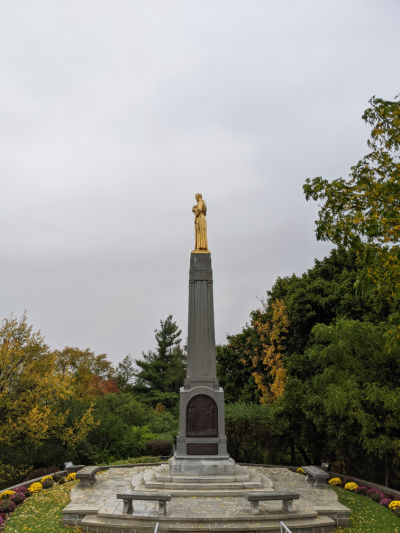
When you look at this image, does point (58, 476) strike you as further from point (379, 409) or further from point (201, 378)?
point (379, 409)

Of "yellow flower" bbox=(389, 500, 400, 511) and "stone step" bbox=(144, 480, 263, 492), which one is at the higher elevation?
"stone step" bbox=(144, 480, 263, 492)

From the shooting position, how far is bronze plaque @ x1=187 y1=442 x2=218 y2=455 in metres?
13.3

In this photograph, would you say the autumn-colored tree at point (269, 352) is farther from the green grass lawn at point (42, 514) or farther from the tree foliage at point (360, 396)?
the green grass lawn at point (42, 514)

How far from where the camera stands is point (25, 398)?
1493cm

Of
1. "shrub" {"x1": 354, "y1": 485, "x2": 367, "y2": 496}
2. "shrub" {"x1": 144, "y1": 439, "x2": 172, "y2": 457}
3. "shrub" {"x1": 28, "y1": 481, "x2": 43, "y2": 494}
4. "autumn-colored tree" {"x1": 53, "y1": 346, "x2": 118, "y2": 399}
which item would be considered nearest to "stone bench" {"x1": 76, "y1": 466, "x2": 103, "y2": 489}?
"shrub" {"x1": 28, "y1": 481, "x2": 43, "y2": 494}

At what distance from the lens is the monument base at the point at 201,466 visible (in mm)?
12805

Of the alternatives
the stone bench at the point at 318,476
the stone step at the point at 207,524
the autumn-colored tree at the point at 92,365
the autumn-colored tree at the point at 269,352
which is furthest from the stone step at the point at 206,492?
the autumn-colored tree at the point at 92,365

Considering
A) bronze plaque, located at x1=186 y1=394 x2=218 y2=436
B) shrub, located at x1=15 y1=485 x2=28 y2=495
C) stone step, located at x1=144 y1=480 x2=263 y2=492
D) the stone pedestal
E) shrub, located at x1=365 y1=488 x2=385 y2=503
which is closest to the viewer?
shrub, located at x1=365 y1=488 x2=385 y2=503

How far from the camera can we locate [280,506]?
408 inches

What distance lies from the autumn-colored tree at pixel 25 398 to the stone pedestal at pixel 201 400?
A: 15.0ft

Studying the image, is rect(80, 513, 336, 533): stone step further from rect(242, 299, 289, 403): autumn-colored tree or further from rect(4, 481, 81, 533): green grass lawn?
rect(242, 299, 289, 403): autumn-colored tree

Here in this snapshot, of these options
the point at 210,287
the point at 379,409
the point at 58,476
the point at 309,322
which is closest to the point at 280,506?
Answer: the point at 379,409

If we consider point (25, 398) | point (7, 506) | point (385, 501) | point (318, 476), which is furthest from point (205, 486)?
point (25, 398)

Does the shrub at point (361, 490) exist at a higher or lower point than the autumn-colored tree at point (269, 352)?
lower
